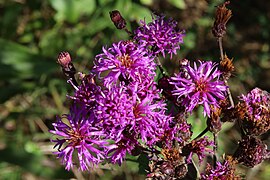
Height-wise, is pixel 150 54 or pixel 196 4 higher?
pixel 196 4

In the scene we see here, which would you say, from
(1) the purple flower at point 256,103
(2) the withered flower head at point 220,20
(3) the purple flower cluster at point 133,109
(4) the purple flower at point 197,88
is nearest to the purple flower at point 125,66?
(3) the purple flower cluster at point 133,109

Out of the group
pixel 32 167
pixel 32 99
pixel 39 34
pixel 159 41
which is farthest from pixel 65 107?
pixel 159 41

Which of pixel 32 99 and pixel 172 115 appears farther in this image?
pixel 32 99

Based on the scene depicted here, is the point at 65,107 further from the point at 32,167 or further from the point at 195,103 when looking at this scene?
the point at 195,103

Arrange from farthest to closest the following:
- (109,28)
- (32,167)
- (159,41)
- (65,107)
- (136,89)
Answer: (65,107), (109,28), (32,167), (159,41), (136,89)

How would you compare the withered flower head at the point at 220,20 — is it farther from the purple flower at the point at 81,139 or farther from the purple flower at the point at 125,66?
the purple flower at the point at 81,139

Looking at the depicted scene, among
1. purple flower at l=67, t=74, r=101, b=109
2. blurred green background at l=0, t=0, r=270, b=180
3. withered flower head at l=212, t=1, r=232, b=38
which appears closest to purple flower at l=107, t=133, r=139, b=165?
purple flower at l=67, t=74, r=101, b=109

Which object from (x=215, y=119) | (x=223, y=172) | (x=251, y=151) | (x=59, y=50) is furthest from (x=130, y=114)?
(x=59, y=50)
